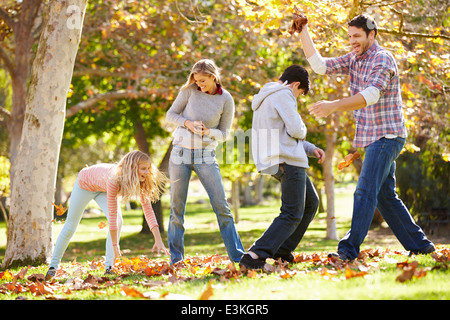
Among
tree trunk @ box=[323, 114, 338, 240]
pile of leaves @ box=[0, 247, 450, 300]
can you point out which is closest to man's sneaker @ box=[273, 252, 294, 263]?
pile of leaves @ box=[0, 247, 450, 300]

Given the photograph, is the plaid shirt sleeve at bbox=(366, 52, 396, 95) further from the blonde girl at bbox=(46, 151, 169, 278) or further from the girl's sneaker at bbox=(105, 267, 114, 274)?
the girl's sneaker at bbox=(105, 267, 114, 274)

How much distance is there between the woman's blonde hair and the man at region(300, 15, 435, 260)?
1963 mm

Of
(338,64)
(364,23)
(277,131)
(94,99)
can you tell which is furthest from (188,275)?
(94,99)

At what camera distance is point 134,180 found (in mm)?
5434

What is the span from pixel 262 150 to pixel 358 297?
196 cm

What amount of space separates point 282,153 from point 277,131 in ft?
0.77

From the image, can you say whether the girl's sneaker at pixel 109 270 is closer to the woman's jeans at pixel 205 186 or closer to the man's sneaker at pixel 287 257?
the woman's jeans at pixel 205 186

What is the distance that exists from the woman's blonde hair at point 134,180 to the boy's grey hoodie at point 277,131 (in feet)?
3.70

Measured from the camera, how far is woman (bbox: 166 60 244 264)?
5777 mm

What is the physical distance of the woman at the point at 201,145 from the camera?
5.78 metres

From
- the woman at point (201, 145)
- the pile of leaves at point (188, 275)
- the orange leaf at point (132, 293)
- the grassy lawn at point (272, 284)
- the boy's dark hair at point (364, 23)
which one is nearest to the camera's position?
the grassy lawn at point (272, 284)

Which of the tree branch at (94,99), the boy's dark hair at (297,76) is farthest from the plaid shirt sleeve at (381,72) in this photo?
the tree branch at (94,99)

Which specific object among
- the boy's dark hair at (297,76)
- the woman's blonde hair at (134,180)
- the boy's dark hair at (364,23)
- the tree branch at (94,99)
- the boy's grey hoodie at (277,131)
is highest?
the tree branch at (94,99)
